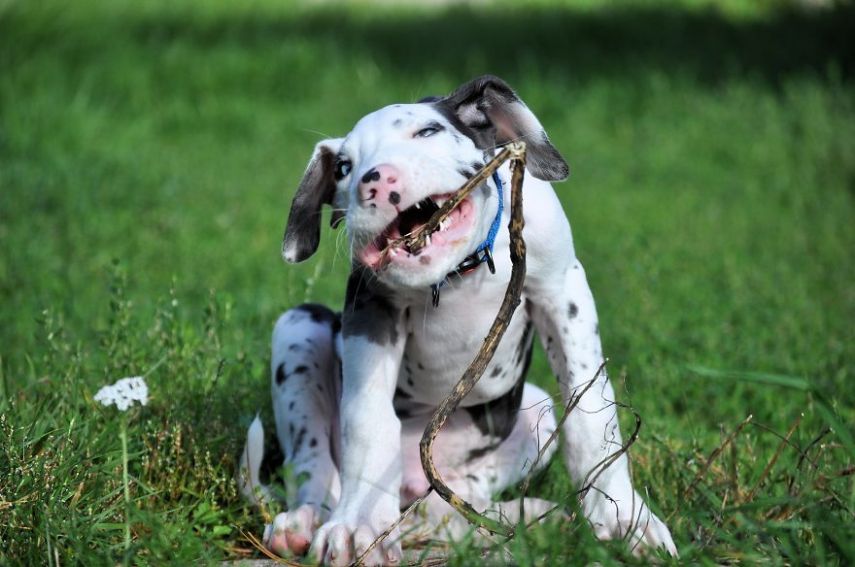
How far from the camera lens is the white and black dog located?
10.2 feet

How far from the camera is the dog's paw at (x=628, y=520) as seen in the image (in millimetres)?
3291

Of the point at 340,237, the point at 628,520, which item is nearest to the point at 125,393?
the point at 340,237

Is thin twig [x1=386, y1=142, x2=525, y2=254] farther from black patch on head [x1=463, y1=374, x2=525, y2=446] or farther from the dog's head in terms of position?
black patch on head [x1=463, y1=374, x2=525, y2=446]

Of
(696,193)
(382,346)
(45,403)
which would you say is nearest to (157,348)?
(45,403)

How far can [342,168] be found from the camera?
3.41m

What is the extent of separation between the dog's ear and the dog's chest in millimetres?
446

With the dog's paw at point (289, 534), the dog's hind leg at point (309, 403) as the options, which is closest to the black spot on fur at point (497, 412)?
the dog's hind leg at point (309, 403)

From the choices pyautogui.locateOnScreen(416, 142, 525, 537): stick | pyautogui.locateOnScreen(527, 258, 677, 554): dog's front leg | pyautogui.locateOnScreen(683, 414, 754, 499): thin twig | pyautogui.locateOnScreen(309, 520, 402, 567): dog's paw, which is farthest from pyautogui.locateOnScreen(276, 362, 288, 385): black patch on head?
pyautogui.locateOnScreen(683, 414, 754, 499): thin twig

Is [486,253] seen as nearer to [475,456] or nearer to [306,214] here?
[306,214]

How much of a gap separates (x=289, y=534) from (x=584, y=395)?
1.01m

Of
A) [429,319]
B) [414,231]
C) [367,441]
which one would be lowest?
[367,441]

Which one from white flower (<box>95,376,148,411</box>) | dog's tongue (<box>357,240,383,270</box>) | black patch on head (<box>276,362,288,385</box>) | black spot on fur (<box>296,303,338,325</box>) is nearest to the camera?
dog's tongue (<box>357,240,383,270</box>)

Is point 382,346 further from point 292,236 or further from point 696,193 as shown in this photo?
point 696,193

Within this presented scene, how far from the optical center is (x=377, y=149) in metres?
3.19
